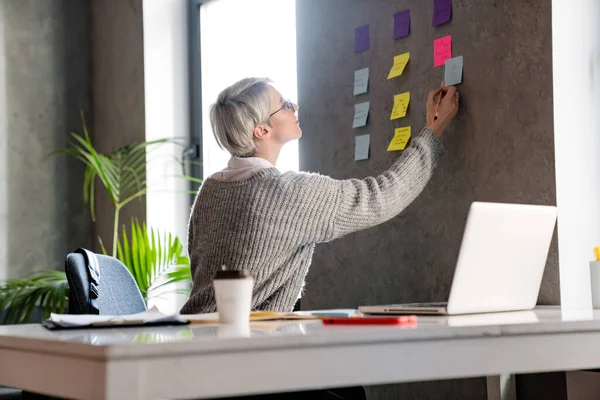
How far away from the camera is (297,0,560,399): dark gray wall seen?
7.52ft

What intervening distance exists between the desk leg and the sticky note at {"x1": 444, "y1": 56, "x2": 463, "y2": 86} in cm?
82

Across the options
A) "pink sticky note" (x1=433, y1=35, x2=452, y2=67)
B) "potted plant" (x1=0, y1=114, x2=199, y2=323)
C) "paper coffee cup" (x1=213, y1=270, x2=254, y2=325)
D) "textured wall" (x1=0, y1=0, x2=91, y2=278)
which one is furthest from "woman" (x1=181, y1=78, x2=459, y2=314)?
"textured wall" (x1=0, y1=0, x2=91, y2=278)

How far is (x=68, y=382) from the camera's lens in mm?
1316

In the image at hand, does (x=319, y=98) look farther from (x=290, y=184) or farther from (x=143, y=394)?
(x=143, y=394)

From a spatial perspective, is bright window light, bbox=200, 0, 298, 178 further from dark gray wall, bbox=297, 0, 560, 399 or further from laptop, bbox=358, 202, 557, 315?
laptop, bbox=358, 202, 557, 315

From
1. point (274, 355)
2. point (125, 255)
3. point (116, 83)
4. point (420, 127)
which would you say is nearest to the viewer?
point (274, 355)

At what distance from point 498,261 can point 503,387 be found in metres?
0.52

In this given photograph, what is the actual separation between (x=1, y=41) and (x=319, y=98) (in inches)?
80.7

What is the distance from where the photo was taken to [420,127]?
2.62 meters

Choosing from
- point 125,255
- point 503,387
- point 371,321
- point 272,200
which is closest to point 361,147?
point 272,200

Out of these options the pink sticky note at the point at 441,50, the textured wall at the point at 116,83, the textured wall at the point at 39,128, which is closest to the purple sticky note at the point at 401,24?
the pink sticky note at the point at 441,50

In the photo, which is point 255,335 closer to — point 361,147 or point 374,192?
point 374,192

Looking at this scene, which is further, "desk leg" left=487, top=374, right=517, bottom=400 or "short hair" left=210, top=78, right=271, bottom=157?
"short hair" left=210, top=78, right=271, bottom=157

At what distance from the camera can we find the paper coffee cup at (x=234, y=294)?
1481mm
